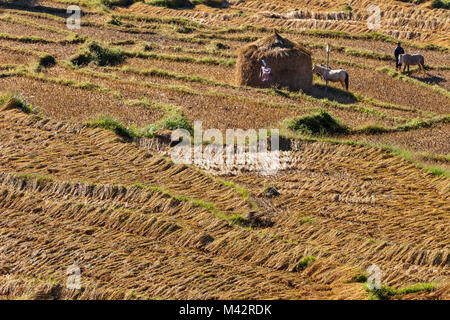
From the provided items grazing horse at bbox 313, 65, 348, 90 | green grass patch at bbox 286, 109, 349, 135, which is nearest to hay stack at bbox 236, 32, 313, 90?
grazing horse at bbox 313, 65, 348, 90

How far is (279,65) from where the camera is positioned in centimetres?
1989

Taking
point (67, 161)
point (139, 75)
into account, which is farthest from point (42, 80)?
point (67, 161)

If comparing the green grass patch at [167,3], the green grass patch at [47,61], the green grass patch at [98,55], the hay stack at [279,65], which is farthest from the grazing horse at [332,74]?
the green grass patch at [167,3]

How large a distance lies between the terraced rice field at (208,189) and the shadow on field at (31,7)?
26.6 feet

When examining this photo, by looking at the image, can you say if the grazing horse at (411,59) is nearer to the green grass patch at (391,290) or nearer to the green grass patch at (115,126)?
the green grass patch at (115,126)

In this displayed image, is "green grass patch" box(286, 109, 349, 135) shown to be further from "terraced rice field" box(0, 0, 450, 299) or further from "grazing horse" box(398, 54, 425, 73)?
Answer: "grazing horse" box(398, 54, 425, 73)

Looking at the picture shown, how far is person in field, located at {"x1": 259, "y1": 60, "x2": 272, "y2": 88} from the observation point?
777 inches

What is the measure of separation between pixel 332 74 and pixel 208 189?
964 cm

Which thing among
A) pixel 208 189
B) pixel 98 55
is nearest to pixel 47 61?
pixel 98 55

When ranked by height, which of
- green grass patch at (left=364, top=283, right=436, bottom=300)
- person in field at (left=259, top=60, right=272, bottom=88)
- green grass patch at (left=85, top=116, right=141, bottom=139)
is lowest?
green grass patch at (left=364, top=283, right=436, bottom=300)

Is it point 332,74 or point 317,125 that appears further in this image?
point 332,74

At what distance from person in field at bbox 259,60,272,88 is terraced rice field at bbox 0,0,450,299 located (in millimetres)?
456

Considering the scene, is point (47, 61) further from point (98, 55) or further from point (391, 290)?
point (391, 290)

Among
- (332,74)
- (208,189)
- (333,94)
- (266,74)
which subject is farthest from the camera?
(332,74)
